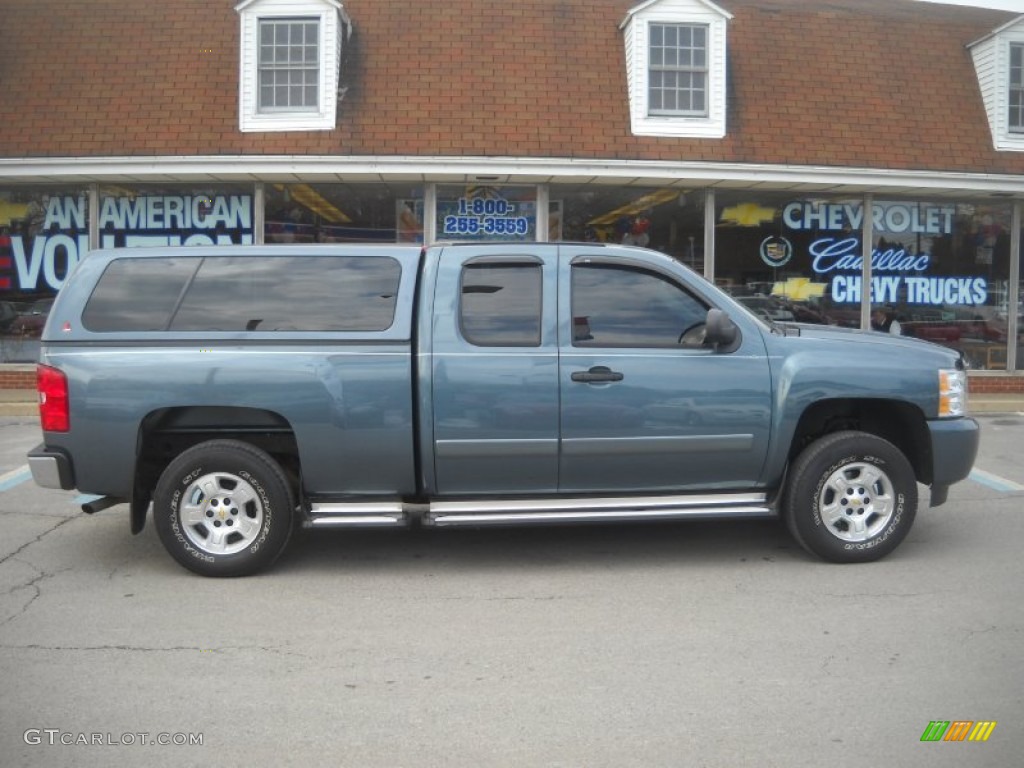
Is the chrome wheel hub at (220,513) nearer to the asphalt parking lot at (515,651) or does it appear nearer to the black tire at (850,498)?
the asphalt parking lot at (515,651)

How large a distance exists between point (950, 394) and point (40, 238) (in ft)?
39.7

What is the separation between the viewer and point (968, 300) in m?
14.2

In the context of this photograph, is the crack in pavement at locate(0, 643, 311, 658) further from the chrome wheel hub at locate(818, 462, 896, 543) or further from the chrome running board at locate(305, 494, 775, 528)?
the chrome wheel hub at locate(818, 462, 896, 543)

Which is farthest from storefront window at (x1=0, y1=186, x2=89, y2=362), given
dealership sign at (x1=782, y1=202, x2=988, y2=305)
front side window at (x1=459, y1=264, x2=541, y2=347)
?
dealership sign at (x1=782, y1=202, x2=988, y2=305)

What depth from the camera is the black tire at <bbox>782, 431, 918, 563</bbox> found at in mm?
5867

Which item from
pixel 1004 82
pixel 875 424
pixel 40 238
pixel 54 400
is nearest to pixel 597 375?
pixel 875 424

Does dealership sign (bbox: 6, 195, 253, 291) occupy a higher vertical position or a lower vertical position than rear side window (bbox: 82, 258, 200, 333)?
higher

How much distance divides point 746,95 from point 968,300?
14.9ft

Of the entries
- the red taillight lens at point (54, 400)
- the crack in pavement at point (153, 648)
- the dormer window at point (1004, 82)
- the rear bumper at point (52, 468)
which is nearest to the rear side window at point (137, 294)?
the red taillight lens at point (54, 400)

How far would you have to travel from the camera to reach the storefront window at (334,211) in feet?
43.8
